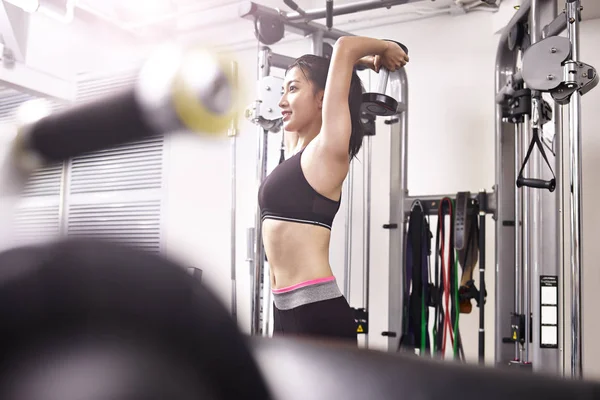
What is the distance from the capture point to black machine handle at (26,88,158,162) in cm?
26

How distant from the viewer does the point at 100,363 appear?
0.58 feet

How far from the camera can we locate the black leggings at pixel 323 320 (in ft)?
5.45

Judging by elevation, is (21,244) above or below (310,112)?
below

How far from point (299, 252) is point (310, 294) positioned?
0.45ft

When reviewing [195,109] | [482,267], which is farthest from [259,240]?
[195,109]

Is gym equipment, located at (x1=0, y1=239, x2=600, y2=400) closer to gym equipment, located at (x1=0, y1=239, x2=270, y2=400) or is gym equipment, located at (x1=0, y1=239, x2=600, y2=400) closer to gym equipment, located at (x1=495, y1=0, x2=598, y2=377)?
gym equipment, located at (x1=0, y1=239, x2=270, y2=400)

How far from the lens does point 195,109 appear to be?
273mm

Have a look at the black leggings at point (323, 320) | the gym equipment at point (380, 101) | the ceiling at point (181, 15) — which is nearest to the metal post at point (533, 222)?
the gym equipment at point (380, 101)

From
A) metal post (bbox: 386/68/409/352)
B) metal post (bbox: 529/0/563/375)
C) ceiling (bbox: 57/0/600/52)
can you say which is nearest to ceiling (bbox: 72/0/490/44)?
ceiling (bbox: 57/0/600/52)

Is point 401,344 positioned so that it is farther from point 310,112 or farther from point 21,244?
point 21,244

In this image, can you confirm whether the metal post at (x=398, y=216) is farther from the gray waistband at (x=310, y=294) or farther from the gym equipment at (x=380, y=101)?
the gray waistband at (x=310, y=294)

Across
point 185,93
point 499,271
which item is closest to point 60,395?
point 185,93

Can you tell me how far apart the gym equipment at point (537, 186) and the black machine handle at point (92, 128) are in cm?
182

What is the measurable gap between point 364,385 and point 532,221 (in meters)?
2.46
